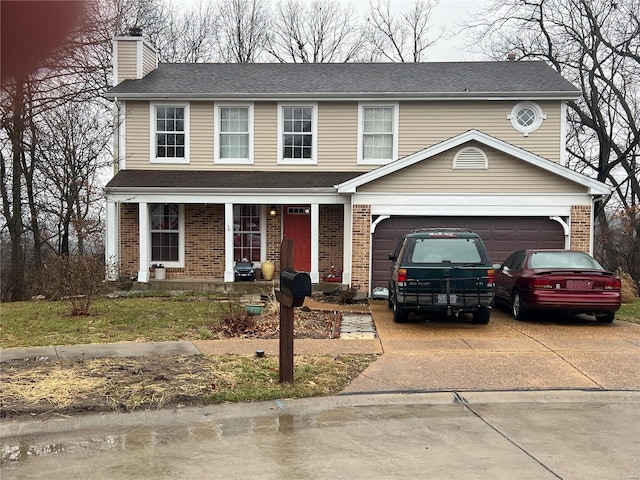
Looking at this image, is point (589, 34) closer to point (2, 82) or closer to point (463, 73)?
point (463, 73)

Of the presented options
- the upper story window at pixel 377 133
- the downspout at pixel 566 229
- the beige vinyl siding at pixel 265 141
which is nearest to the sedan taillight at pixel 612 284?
the downspout at pixel 566 229

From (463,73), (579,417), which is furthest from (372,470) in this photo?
(463,73)

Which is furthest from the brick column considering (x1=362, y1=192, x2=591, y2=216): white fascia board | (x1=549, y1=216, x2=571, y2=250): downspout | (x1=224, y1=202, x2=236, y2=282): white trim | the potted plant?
the potted plant

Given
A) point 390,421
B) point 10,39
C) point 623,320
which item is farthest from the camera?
point 623,320

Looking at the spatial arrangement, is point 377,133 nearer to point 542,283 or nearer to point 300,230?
point 300,230

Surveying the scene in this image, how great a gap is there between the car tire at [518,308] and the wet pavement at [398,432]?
344cm

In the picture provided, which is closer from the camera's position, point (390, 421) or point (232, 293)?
point (390, 421)

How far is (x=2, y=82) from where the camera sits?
33.7 inches

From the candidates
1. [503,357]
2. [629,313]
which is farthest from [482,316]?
[629,313]

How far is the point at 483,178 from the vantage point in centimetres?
1603

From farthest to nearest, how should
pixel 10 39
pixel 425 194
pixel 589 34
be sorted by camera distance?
pixel 589 34
pixel 425 194
pixel 10 39

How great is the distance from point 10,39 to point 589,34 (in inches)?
1321

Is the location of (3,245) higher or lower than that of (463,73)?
lower

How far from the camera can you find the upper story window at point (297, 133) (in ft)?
62.9
